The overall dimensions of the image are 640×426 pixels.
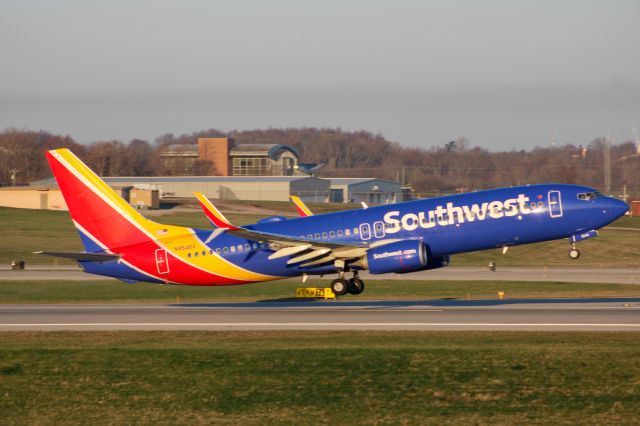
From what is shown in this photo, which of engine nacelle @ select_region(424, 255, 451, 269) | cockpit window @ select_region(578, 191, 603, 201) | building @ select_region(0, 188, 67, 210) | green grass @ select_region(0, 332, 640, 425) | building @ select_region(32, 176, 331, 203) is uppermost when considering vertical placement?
building @ select_region(32, 176, 331, 203)

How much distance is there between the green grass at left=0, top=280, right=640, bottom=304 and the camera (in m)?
59.3

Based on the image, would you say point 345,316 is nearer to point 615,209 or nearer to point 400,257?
point 400,257

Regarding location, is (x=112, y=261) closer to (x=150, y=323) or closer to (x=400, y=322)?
(x=150, y=323)

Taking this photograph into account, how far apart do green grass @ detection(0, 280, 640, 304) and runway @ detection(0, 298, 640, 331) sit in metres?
6.88

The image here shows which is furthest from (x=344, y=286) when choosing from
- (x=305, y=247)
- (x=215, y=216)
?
(x=215, y=216)

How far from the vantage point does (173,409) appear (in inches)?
1065

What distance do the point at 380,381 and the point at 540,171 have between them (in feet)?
449

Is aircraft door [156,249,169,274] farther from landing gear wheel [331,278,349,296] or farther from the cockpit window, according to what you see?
the cockpit window

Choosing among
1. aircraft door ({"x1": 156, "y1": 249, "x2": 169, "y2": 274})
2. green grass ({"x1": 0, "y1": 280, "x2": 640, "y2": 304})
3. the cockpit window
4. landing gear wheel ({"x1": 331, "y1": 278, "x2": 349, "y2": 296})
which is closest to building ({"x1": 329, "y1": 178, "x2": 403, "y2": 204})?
green grass ({"x1": 0, "y1": 280, "x2": 640, "y2": 304})

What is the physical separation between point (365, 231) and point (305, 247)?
3244 mm

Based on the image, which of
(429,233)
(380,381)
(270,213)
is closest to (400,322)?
(429,233)

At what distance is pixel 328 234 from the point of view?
48250 mm

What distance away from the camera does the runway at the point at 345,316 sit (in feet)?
131

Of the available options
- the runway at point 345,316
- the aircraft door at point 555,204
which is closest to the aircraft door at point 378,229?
the runway at point 345,316
